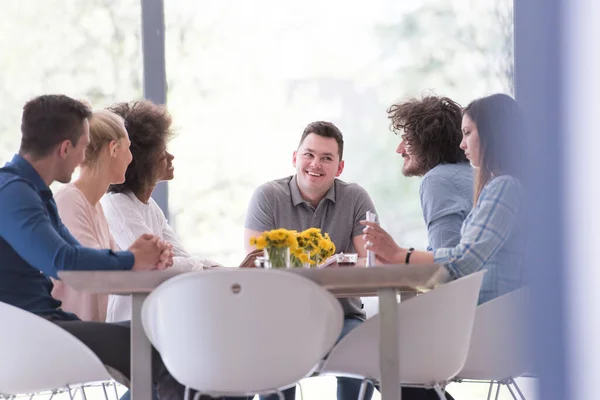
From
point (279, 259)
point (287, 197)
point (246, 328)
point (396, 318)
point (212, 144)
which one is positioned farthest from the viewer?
point (212, 144)

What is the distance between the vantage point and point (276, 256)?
2684 millimetres

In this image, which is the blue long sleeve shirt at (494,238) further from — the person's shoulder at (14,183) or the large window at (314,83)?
the large window at (314,83)

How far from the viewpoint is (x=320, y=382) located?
5.61 m

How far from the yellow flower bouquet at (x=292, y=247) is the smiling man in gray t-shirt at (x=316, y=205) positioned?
840 mm

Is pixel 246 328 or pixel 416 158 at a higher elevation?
pixel 416 158

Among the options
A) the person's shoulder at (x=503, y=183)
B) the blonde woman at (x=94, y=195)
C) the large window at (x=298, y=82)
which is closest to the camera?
the person's shoulder at (x=503, y=183)

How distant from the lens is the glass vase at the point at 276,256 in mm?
2678

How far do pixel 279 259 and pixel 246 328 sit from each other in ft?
1.87

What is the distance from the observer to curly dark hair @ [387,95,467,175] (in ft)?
11.6

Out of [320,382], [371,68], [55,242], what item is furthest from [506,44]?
[55,242]

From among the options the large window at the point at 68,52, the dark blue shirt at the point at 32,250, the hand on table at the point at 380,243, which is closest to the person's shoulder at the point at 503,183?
the hand on table at the point at 380,243

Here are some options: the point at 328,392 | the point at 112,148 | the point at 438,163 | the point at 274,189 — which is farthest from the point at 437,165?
Answer: the point at 328,392

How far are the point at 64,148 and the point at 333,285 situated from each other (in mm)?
1092

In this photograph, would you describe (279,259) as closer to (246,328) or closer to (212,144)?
(246,328)
